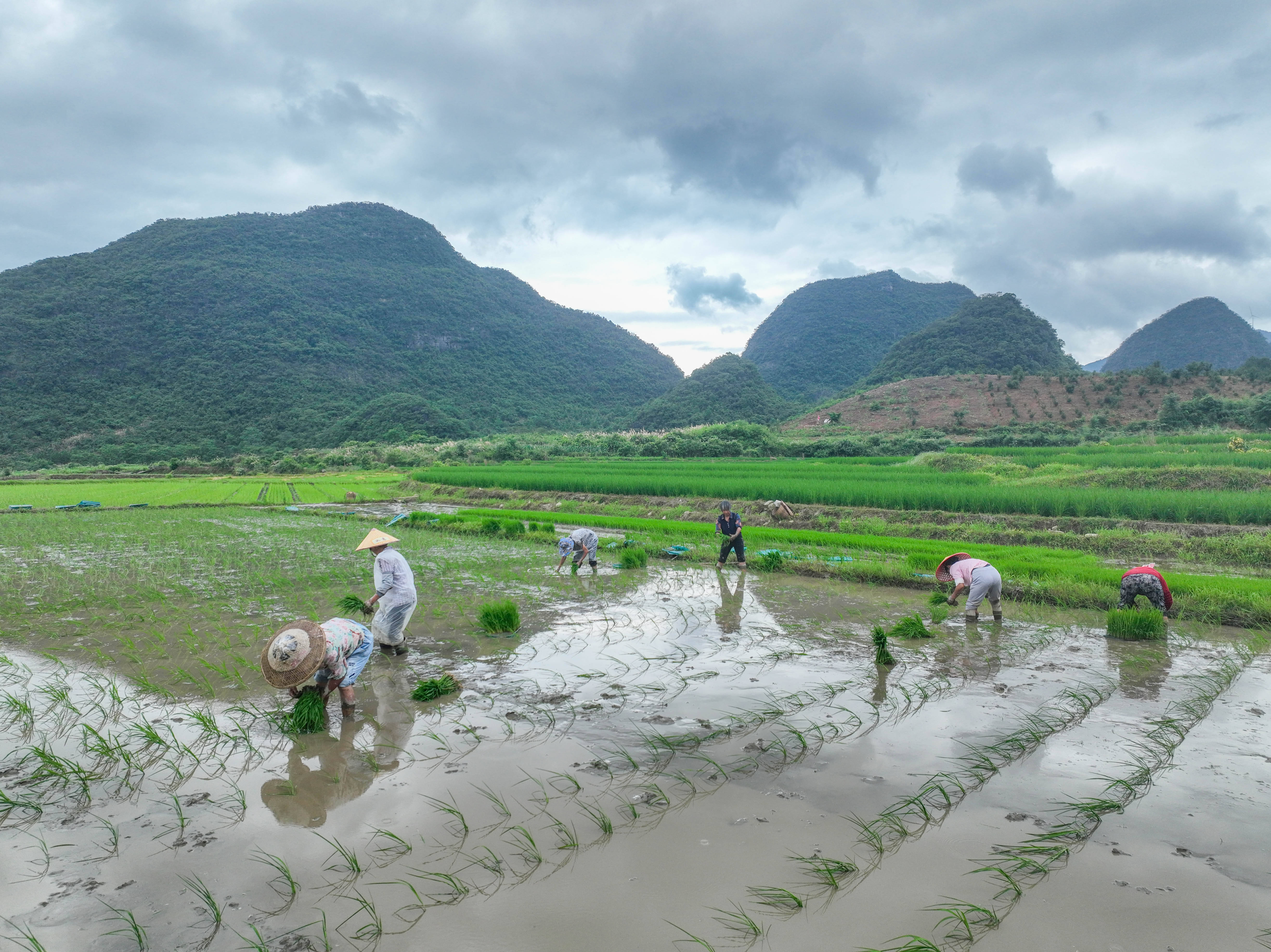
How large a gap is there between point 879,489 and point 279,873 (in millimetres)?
14123

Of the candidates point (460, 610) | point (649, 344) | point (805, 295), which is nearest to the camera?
point (460, 610)

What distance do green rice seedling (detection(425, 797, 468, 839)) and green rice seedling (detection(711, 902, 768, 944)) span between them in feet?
4.07

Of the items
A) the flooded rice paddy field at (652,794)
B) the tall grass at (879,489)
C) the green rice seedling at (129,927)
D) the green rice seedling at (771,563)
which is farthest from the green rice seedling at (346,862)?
the tall grass at (879,489)

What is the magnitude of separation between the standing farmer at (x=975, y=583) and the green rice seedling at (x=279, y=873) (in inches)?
246

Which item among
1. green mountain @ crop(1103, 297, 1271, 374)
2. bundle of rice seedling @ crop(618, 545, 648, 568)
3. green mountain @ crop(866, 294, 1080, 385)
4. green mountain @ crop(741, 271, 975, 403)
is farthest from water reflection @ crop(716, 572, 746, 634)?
green mountain @ crop(1103, 297, 1271, 374)

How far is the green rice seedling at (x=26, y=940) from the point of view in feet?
7.44

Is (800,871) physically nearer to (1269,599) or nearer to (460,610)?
(460,610)

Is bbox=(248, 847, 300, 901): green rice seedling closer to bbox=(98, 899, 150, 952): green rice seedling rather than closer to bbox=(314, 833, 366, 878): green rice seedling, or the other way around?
bbox=(314, 833, 366, 878): green rice seedling

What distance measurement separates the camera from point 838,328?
10612 centimetres

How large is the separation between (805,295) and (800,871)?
12656cm

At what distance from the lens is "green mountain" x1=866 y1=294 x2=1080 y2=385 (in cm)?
6444

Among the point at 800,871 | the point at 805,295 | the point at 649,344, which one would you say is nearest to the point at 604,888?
the point at 800,871

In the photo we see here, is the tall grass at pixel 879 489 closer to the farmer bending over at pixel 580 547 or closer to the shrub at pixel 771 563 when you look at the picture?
the shrub at pixel 771 563

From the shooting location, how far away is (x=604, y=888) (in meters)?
2.62
